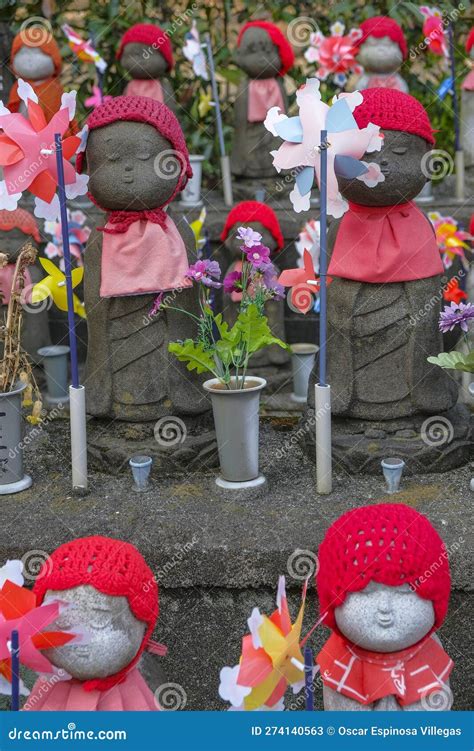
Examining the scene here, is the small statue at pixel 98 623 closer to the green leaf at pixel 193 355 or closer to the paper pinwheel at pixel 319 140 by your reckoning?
the green leaf at pixel 193 355

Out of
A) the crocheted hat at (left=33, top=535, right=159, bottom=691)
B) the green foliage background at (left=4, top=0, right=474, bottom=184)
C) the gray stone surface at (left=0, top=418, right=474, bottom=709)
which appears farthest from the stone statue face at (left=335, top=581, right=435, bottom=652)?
the green foliage background at (left=4, top=0, right=474, bottom=184)

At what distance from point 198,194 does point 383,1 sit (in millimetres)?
1654

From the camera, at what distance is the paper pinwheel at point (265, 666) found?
2131mm

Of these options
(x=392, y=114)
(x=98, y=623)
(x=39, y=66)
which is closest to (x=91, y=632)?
(x=98, y=623)

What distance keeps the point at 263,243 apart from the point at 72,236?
0.82m

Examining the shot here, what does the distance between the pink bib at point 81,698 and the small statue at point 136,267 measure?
3.77ft

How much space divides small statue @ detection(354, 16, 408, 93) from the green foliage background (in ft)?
2.17

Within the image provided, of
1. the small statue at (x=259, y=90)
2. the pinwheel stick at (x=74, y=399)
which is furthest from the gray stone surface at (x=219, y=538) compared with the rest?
the small statue at (x=259, y=90)

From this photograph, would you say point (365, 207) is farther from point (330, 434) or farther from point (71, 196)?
point (71, 196)

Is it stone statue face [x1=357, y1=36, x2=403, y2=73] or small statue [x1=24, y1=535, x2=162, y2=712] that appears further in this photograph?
stone statue face [x1=357, y1=36, x2=403, y2=73]

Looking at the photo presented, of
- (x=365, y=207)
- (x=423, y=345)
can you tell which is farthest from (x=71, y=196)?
(x=423, y=345)

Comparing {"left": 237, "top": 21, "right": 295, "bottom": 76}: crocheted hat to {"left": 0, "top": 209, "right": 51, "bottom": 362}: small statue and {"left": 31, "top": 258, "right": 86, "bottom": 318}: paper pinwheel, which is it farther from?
{"left": 31, "top": 258, "right": 86, "bottom": 318}: paper pinwheel

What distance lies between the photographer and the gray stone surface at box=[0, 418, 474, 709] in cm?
281

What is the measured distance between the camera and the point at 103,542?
7.58 feet
